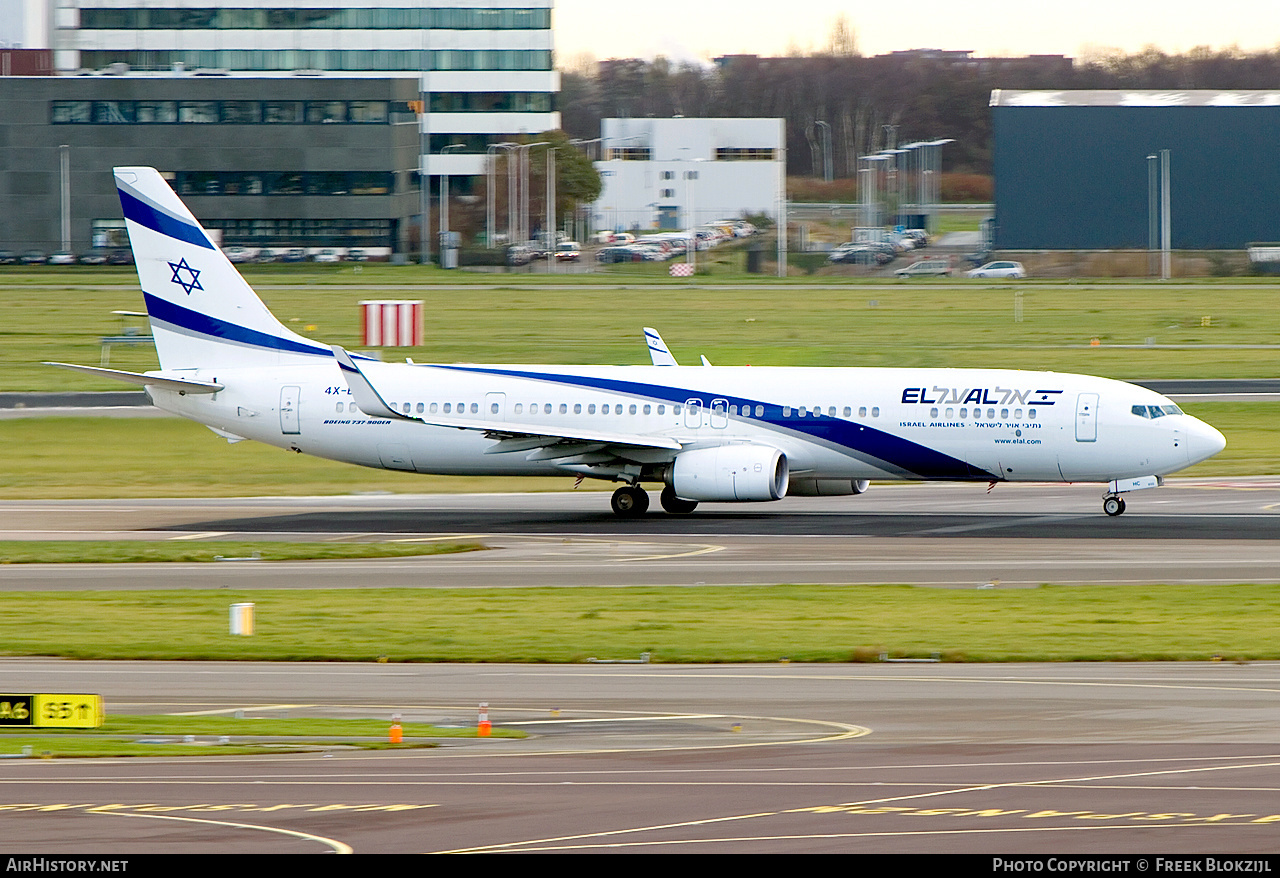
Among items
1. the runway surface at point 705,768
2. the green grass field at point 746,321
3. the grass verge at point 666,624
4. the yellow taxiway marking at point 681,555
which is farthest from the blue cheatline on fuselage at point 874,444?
the green grass field at point 746,321

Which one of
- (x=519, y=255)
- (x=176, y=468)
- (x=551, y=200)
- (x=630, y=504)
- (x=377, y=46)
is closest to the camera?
(x=630, y=504)

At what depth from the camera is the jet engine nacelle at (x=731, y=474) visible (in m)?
40.4

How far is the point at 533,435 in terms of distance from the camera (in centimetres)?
4159

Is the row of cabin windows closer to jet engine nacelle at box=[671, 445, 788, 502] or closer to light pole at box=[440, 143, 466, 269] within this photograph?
jet engine nacelle at box=[671, 445, 788, 502]

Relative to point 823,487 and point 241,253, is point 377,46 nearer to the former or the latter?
point 241,253

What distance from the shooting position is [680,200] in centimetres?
19938

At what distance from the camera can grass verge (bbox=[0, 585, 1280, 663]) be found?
25.0 meters

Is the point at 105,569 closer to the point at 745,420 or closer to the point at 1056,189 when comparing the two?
the point at 745,420


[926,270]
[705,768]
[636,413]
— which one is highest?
[926,270]

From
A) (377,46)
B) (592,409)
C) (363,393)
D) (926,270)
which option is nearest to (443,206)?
(377,46)

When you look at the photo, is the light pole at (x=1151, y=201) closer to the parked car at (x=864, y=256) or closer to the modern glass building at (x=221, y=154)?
the parked car at (x=864, y=256)

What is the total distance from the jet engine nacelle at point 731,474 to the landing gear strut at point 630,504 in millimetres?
1559

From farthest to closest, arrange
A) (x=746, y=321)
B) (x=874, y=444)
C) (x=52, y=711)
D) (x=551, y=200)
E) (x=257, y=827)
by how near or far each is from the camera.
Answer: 1. (x=551, y=200)
2. (x=746, y=321)
3. (x=874, y=444)
4. (x=52, y=711)
5. (x=257, y=827)

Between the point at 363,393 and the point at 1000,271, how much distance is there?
299ft
